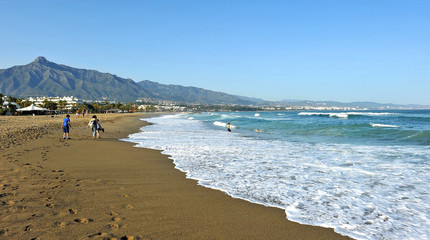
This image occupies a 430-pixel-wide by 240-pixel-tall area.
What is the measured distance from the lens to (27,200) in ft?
17.4

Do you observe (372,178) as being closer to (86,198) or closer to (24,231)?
(86,198)

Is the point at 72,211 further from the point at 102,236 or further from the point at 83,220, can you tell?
the point at 102,236

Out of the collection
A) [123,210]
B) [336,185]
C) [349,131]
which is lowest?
[349,131]

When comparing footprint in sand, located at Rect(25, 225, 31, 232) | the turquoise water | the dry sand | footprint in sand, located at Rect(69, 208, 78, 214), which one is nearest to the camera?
footprint in sand, located at Rect(25, 225, 31, 232)

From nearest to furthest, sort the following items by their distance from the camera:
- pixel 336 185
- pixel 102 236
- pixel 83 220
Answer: pixel 102 236
pixel 83 220
pixel 336 185

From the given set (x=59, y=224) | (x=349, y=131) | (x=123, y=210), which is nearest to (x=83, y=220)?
(x=59, y=224)

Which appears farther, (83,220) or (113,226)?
(83,220)

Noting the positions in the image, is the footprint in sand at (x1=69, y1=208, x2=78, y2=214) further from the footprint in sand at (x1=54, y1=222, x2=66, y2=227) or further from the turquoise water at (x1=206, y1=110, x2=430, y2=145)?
the turquoise water at (x1=206, y1=110, x2=430, y2=145)

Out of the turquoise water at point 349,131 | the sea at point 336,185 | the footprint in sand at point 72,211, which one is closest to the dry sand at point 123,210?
the footprint in sand at point 72,211

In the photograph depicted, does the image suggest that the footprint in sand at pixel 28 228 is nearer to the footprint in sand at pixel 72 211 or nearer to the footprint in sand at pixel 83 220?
the footprint in sand at pixel 83 220

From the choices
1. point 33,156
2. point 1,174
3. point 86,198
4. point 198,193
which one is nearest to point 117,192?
point 86,198

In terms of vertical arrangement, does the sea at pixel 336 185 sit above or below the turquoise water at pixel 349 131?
above

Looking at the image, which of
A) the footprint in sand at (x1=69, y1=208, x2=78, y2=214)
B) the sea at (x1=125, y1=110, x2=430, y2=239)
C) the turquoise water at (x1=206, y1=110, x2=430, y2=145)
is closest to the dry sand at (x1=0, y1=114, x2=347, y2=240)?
the footprint in sand at (x1=69, y1=208, x2=78, y2=214)

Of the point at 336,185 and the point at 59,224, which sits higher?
the point at 59,224
